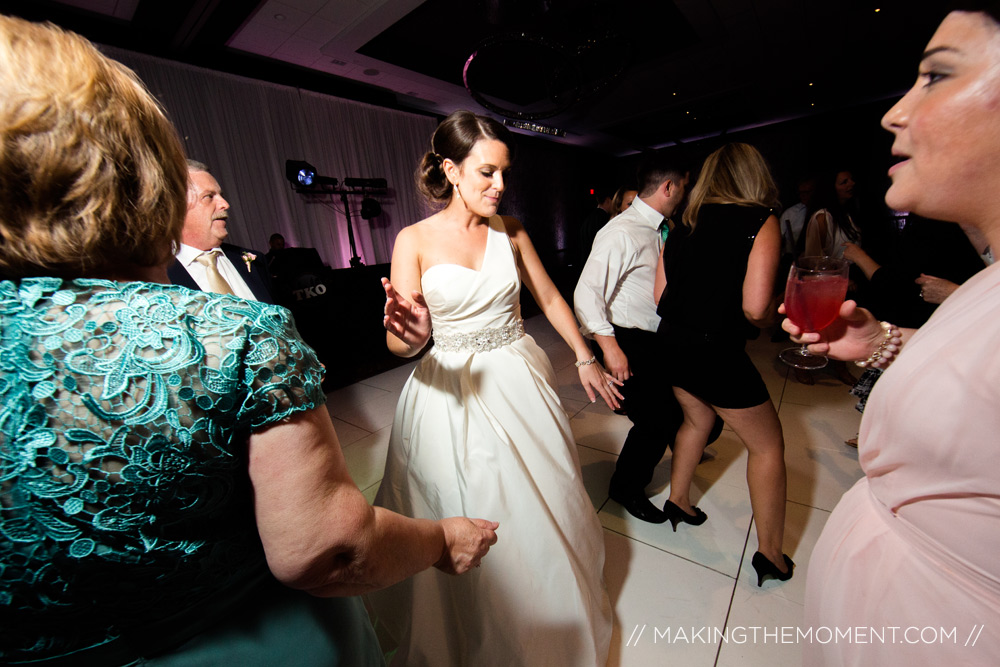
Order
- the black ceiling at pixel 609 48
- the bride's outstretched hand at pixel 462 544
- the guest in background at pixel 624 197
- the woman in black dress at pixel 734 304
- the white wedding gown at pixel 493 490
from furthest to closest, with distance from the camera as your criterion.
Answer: the black ceiling at pixel 609 48
the guest in background at pixel 624 197
the woman in black dress at pixel 734 304
the white wedding gown at pixel 493 490
the bride's outstretched hand at pixel 462 544

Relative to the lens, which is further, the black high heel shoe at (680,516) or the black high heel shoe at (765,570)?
the black high heel shoe at (680,516)

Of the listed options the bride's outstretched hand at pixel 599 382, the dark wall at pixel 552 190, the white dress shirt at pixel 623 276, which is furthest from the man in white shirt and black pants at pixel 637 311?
the dark wall at pixel 552 190

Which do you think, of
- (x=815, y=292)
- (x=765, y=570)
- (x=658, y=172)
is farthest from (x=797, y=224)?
(x=815, y=292)

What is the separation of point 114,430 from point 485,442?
100 centimetres

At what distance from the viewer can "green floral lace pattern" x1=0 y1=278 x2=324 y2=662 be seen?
42 cm

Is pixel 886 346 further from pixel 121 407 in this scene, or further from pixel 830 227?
pixel 830 227

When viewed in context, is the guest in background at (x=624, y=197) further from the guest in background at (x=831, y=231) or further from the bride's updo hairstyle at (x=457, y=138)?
the bride's updo hairstyle at (x=457, y=138)

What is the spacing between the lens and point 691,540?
1837mm

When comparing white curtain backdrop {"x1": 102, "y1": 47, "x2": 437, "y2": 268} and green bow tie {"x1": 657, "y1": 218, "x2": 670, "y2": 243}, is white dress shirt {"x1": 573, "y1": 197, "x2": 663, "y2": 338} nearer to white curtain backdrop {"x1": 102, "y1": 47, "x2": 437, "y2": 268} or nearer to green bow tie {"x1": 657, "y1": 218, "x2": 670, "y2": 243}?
green bow tie {"x1": 657, "y1": 218, "x2": 670, "y2": 243}

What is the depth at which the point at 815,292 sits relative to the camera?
0.91 m

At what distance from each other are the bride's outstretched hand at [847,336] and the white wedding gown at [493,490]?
81cm

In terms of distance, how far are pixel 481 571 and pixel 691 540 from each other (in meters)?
1.14

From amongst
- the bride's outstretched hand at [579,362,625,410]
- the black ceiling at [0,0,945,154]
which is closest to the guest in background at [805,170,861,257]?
the black ceiling at [0,0,945,154]

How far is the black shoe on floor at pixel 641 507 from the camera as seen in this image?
195 centimetres
